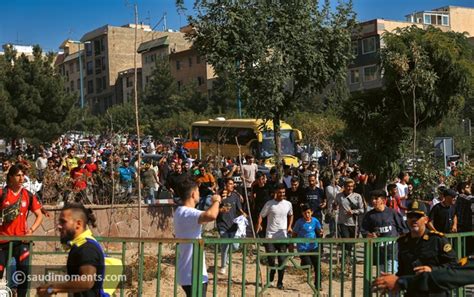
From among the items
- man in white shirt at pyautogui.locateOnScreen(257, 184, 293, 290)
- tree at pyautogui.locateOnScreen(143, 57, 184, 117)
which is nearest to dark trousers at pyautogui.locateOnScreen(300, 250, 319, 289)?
man in white shirt at pyautogui.locateOnScreen(257, 184, 293, 290)

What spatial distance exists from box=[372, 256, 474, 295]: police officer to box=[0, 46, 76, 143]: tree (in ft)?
123

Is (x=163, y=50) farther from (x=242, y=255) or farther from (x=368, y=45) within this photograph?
(x=242, y=255)

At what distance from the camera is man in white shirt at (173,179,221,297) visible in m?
6.11

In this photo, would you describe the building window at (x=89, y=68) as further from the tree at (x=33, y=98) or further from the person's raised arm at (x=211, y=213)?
the person's raised arm at (x=211, y=213)

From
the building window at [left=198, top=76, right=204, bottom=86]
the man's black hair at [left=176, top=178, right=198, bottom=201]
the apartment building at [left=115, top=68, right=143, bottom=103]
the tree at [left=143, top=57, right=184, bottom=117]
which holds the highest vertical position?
the apartment building at [left=115, top=68, right=143, bottom=103]

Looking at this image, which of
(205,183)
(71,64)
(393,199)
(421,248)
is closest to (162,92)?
(71,64)

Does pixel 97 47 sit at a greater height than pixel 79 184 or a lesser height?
greater

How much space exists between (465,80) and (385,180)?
9.76ft

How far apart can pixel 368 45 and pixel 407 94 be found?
43.6m

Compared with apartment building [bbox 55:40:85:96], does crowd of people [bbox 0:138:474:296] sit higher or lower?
lower

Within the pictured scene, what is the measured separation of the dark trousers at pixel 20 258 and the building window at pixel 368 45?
5425 centimetres

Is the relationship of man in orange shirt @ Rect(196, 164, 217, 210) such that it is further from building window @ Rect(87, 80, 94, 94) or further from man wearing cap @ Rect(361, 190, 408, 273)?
building window @ Rect(87, 80, 94, 94)

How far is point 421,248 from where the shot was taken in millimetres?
6066

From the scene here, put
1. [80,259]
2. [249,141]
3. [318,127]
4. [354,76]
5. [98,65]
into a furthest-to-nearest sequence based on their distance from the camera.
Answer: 1. [98,65]
2. [354,76]
3. [249,141]
4. [318,127]
5. [80,259]
